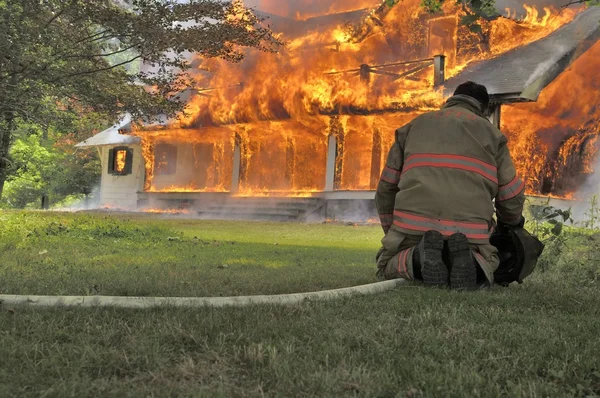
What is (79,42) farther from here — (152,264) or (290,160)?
(290,160)

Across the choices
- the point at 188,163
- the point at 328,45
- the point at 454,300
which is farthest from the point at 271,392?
the point at 188,163

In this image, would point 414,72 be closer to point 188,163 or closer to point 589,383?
point 188,163

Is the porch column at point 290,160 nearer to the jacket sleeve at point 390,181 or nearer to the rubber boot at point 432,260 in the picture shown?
the jacket sleeve at point 390,181

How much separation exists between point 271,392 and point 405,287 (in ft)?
7.92

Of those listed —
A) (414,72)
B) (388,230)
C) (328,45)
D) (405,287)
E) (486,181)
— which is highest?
(328,45)

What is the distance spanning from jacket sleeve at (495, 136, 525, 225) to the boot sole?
0.65m

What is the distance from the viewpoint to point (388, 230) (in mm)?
4531

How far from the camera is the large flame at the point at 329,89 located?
1538cm

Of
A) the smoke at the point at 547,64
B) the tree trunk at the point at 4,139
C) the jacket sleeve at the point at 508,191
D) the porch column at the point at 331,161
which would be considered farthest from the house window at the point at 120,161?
the jacket sleeve at the point at 508,191

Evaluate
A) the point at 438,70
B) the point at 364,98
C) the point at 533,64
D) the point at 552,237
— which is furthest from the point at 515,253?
the point at 364,98

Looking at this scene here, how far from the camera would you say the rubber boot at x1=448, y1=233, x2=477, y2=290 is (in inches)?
152

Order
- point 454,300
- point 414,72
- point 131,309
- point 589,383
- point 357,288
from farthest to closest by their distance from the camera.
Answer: point 414,72
point 357,288
point 454,300
point 131,309
point 589,383

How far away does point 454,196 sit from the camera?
4051 millimetres

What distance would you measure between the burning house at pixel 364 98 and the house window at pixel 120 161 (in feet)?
10.3
